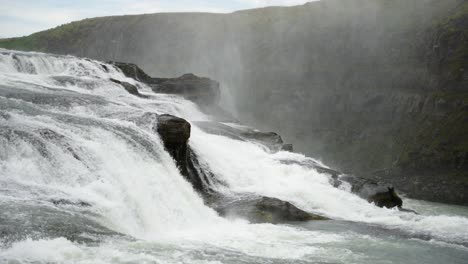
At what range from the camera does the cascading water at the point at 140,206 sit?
440 inches

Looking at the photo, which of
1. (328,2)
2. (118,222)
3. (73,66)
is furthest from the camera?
(328,2)

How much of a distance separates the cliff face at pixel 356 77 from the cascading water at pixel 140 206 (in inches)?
757

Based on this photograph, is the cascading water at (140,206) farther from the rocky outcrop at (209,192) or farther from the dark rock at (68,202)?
the rocky outcrop at (209,192)

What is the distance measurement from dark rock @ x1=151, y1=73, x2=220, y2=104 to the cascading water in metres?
14.5

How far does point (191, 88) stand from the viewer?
40.1 metres

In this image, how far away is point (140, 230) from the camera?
13953mm

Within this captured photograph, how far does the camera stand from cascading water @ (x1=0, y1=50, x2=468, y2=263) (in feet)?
36.7

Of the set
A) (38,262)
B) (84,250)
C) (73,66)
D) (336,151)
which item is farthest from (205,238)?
(336,151)

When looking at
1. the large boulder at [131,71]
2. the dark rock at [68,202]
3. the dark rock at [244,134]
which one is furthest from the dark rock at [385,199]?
the large boulder at [131,71]

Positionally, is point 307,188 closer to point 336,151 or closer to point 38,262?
point 38,262

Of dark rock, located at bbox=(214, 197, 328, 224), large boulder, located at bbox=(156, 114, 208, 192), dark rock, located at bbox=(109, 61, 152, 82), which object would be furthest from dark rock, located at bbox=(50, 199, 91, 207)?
dark rock, located at bbox=(109, 61, 152, 82)

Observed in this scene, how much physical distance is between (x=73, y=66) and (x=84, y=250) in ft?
82.5

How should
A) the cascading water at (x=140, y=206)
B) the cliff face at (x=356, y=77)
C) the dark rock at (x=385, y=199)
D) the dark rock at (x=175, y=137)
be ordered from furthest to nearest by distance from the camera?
the cliff face at (x=356, y=77)
the dark rock at (x=385, y=199)
the dark rock at (x=175, y=137)
the cascading water at (x=140, y=206)

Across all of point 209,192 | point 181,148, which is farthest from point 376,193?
point 181,148
